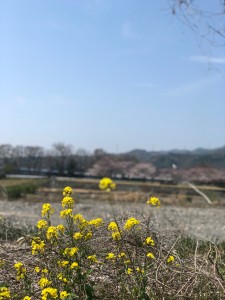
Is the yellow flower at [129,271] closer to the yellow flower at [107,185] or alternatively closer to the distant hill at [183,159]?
the yellow flower at [107,185]

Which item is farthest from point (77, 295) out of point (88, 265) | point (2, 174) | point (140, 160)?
point (140, 160)

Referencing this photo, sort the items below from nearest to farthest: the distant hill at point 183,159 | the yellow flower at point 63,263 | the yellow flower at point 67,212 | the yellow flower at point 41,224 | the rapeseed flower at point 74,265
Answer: the rapeseed flower at point 74,265 < the yellow flower at point 63,263 < the yellow flower at point 67,212 < the yellow flower at point 41,224 < the distant hill at point 183,159

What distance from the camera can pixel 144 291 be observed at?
3590 mm

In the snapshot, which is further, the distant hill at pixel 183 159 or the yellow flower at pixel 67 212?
the distant hill at pixel 183 159

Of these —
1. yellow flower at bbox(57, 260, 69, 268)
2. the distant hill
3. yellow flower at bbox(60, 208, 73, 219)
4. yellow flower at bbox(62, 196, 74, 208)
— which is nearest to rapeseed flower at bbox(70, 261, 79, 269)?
yellow flower at bbox(57, 260, 69, 268)

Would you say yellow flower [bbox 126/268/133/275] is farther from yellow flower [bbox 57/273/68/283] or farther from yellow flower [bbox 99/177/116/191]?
yellow flower [bbox 99/177/116/191]

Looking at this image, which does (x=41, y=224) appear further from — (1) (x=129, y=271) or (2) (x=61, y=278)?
(1) (x=129, y=271)

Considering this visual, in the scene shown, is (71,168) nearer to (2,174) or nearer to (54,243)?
(2,174)

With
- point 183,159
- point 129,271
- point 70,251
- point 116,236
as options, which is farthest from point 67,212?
point 183,159

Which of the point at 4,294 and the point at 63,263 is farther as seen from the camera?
the point at 63,263

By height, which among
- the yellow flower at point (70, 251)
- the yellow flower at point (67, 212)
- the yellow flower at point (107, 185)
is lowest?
the yellow flower at point (70, 251)

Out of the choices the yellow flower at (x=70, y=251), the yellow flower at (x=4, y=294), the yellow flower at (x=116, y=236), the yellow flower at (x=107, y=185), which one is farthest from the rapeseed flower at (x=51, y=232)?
the yellow flower at (x=107, y=185)

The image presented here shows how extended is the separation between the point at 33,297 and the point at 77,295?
0.38 metres

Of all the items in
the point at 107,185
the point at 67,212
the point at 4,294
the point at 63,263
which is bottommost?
the point at 4,294
